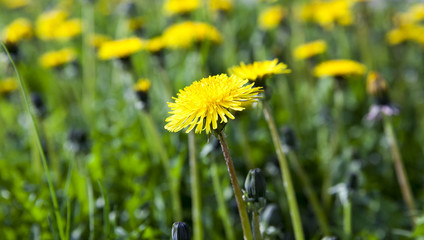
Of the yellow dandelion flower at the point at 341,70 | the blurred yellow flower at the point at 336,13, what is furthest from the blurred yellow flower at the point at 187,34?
the blurred yellow flower at the point at 336,13

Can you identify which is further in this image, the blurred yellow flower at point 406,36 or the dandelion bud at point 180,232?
the blurred yellow flower at point 406,36

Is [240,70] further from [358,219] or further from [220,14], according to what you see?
[220,14]

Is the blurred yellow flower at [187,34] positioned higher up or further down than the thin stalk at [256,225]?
higher up

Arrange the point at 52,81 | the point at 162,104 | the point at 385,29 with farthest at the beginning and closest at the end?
1. the point at 385,29
2. the point at 52,81
3. the point at 162,104

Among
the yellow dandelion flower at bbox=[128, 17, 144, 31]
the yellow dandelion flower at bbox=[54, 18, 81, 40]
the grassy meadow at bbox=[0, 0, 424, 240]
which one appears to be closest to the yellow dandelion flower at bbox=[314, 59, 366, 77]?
the grassy meadow at bbox=[0, 0, 424, 240]

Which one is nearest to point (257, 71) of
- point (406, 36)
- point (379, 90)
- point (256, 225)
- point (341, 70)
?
point (256, 225)

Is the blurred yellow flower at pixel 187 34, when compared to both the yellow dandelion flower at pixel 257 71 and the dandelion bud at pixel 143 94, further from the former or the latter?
the yellow dandelion flower at pixel 257 71

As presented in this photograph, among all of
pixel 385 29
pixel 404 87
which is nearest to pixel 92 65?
pixel 404 87

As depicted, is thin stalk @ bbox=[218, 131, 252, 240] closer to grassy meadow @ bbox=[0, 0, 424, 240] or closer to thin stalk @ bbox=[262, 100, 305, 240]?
grassy meadow @ bbox=[0, 0, 424, 240]
